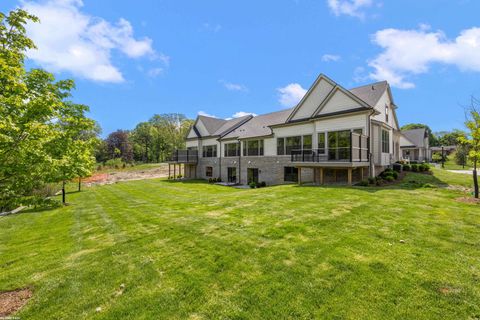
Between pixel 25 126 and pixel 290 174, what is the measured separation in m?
18.5

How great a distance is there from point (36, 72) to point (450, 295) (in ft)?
33.7

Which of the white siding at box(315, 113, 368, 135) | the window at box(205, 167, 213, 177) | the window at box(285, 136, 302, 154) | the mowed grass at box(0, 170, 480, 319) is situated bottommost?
the mowed grass at box(0, 170, 480, 319)

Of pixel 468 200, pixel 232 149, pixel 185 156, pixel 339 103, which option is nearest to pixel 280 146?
pixel 339 103

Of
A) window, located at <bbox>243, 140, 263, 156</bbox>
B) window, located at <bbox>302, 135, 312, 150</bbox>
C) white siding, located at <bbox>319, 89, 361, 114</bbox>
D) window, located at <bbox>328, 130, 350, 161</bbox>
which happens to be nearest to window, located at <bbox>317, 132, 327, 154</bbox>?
window, located at <bbox>328, 130, 350, 161</bbox>

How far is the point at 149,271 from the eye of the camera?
509cm

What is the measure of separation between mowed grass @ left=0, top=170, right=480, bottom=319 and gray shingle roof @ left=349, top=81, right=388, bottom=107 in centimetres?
991

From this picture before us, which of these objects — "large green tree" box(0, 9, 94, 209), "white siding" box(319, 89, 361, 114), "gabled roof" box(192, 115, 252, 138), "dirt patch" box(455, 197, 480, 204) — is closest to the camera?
"large green tree" box(0, 9, 94, 209)

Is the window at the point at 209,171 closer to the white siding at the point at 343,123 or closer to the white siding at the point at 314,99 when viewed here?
the white siding at the point at 314,99

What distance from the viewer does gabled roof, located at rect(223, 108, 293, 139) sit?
24020 mm

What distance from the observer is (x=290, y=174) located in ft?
68.6

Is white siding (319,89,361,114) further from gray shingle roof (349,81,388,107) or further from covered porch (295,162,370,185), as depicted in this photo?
covered porch (295,162,370,185)

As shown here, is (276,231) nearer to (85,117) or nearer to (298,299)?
(298,299)

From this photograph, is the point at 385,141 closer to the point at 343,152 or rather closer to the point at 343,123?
the point at 343,123

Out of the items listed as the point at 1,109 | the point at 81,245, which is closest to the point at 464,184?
the point at 81,245
